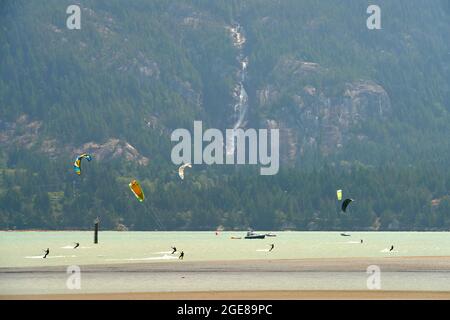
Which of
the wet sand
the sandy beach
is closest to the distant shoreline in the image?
the sandy beach

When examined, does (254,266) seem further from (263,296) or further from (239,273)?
(263,296)

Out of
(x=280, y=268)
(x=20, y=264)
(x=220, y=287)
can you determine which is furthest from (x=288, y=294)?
(x=20, y=264)

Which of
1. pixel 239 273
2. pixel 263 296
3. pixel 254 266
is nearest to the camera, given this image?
pixel 263 296

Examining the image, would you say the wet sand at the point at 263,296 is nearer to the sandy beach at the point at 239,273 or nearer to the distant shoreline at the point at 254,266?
the sandy beach at the point at 239,273

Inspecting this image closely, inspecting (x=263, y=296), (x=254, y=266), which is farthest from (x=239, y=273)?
(x=263, y=296)

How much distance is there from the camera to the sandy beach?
6262cm

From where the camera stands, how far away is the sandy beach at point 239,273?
6262 cm

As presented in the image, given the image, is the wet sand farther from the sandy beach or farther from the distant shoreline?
the distant shoreline

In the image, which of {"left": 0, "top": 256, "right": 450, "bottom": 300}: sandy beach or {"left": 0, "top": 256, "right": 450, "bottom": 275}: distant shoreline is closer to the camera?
{"left": 0, "top": 256, "right": 450, "bottom": 300}: sandy beach

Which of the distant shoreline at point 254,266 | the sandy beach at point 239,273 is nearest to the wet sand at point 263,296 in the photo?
the sandy beach at point 239,273

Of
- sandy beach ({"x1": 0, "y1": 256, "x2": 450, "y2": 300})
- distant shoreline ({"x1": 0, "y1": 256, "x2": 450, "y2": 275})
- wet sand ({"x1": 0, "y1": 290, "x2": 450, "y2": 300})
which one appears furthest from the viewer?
distant shoreline ({"x1": 0, "y1": 256, "x2": 450, "y2": 275})

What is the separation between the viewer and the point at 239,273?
3376 inches
